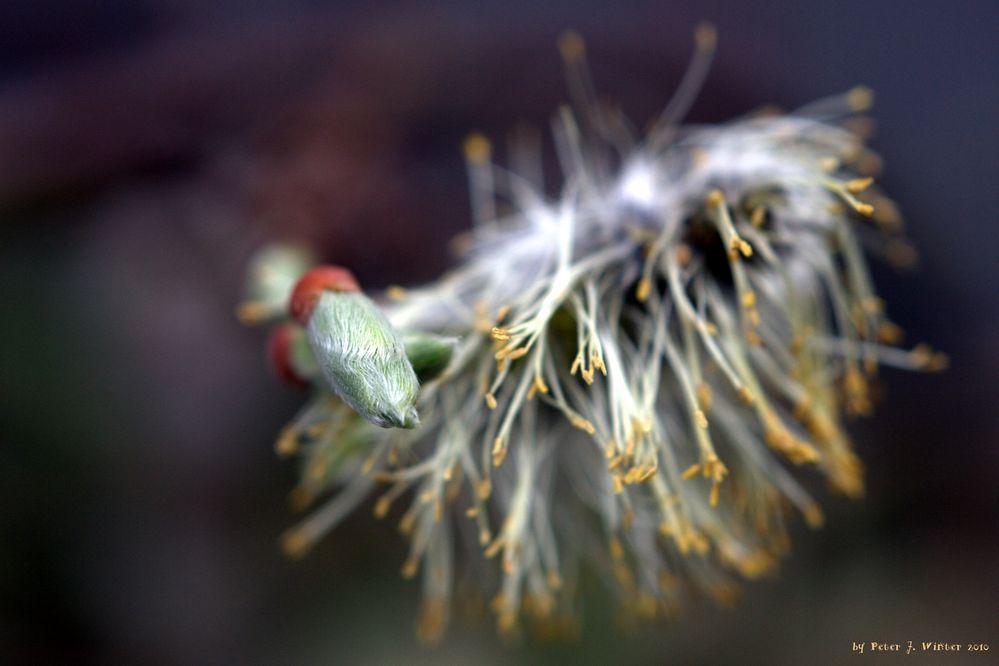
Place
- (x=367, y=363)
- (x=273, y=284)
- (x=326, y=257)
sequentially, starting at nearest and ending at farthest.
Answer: (x=367, y=363) → (x=273, y=284) → (x=326, y=257)

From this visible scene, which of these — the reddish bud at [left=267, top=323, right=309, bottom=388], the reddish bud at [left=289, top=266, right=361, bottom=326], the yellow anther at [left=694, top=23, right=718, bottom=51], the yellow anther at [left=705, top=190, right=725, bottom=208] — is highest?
the reddish bud at [left=289, top=266, right=361, bottom=326]

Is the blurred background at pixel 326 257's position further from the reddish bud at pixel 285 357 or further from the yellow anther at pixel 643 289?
the yellow anther at pixel 643 289

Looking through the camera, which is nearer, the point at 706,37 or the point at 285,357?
the point at 285,357

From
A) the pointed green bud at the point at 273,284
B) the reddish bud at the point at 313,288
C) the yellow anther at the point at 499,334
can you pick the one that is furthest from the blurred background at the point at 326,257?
the yellow anther at the point at 499,334

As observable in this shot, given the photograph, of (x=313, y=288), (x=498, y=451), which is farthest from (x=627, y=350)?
(x=313, y=288)

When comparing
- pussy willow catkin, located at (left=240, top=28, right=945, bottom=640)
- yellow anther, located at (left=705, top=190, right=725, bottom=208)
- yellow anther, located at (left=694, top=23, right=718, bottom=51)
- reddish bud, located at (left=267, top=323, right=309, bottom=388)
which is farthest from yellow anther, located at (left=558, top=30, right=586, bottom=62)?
reddish bud, located at (left=267, top=323, right=309, bottom=388)

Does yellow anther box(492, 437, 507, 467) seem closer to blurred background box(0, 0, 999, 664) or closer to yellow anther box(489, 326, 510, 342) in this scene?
yellow anther box(489, 326, 510, 342)

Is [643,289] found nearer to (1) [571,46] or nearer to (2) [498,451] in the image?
(2) [498,451]
